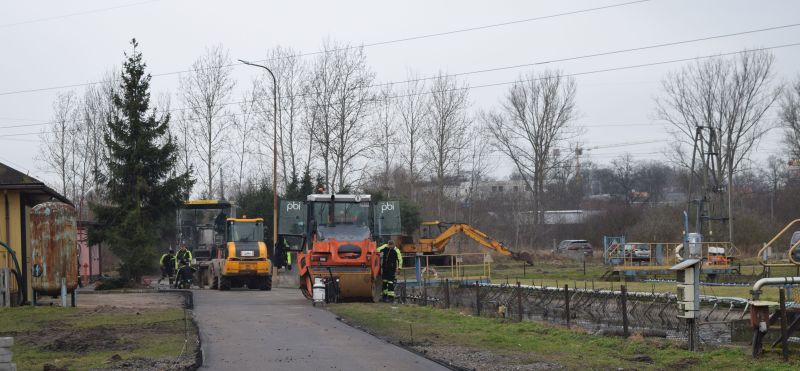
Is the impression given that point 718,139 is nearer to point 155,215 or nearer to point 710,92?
point 710,92

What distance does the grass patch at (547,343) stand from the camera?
46.0 ft

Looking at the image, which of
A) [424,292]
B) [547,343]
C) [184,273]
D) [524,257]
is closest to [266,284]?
[184,273]

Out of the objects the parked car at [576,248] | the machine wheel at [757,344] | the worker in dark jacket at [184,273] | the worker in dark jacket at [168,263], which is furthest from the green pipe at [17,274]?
the parked car at [576,248]

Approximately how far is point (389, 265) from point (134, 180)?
1741cm

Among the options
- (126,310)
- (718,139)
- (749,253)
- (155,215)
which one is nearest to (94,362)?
(126,310)

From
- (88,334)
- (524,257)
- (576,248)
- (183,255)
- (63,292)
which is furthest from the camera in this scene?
(576,248)

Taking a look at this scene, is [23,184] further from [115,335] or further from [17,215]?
[115,335]

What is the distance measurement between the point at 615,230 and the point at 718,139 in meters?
14.6

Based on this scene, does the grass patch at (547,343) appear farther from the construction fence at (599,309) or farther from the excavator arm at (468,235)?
the excavator arm at (468,235)

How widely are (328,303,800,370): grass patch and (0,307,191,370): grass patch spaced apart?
13.4 ft

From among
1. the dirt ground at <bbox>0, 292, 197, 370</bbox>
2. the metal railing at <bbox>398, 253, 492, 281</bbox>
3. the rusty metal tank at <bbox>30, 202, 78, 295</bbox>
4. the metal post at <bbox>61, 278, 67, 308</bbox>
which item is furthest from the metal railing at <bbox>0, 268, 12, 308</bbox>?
the metal railing at <bbox>398, 253, 492, 281</bbox>

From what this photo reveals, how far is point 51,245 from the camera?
948 inches

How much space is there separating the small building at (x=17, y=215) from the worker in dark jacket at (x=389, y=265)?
953 centimetres

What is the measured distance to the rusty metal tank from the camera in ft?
78.7
